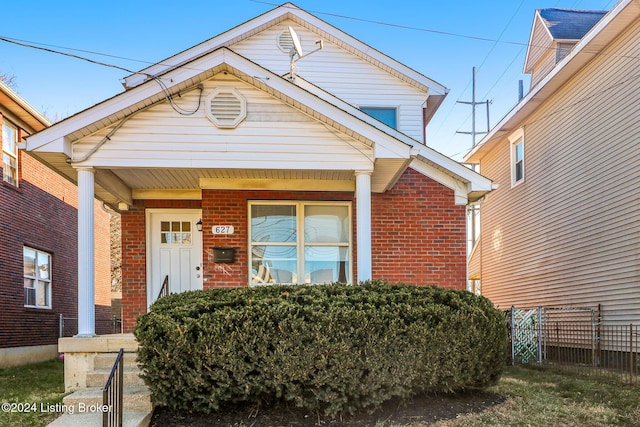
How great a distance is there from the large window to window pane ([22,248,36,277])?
6.66 meters

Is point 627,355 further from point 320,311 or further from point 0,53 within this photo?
point 0,53

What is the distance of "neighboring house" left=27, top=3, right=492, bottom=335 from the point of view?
7406 mm

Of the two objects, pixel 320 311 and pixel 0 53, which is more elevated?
pixel 0 53

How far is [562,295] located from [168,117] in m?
9.95

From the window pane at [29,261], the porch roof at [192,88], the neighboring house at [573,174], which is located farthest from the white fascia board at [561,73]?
the window pane at [29,261]

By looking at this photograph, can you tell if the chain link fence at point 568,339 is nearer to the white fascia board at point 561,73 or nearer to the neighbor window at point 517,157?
the neighbor window at point 517,157

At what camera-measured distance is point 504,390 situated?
7.02 metres

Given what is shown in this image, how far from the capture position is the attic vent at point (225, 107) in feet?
24.6

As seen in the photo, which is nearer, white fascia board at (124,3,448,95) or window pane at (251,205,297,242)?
window pane at (251,205,297,242)

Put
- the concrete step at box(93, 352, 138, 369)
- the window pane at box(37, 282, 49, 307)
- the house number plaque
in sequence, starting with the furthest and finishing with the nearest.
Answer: the window pane at box(37, 282, 49, 307) < the house number plaque < the concrete step at box(93, 352, 138, 369)

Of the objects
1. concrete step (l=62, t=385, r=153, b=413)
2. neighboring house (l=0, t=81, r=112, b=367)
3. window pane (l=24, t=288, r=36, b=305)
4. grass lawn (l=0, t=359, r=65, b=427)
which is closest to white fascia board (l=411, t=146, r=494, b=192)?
concrete step (l=62, t=385, r=153, b=413)

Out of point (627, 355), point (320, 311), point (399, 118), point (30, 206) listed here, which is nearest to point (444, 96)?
point (399, 118)

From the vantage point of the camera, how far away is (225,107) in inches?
297

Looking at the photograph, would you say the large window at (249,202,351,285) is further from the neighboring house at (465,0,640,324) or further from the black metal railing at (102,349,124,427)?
the neighboring house at (465,0,640,324)
